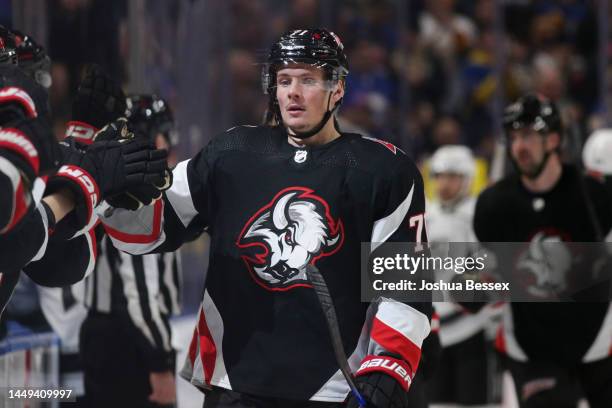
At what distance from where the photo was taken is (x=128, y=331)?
10.8ft

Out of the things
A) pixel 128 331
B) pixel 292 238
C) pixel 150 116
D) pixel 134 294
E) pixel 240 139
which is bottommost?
pixel 128 331

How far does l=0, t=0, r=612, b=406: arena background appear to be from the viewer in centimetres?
383

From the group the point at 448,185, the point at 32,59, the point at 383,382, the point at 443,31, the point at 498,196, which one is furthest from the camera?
the point at 443,31

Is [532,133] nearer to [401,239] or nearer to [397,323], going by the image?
[401,239]

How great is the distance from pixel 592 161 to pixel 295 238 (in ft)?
8.93

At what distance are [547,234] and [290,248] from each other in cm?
147

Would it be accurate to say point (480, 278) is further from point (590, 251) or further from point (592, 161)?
point (592, 161)

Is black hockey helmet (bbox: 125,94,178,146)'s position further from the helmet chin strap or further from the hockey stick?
the hockey stick

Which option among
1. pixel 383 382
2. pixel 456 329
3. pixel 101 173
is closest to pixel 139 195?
pixel 101 173

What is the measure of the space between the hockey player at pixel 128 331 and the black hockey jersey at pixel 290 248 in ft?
3.01

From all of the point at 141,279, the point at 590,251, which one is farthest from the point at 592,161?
the point at 141,279

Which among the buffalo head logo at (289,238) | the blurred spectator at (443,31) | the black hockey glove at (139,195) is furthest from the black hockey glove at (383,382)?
the blurred spectator at (443,31)

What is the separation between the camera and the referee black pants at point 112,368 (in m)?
3.23

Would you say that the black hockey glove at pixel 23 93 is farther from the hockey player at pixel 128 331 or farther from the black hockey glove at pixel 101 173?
the hockey player at pixel 128 331
